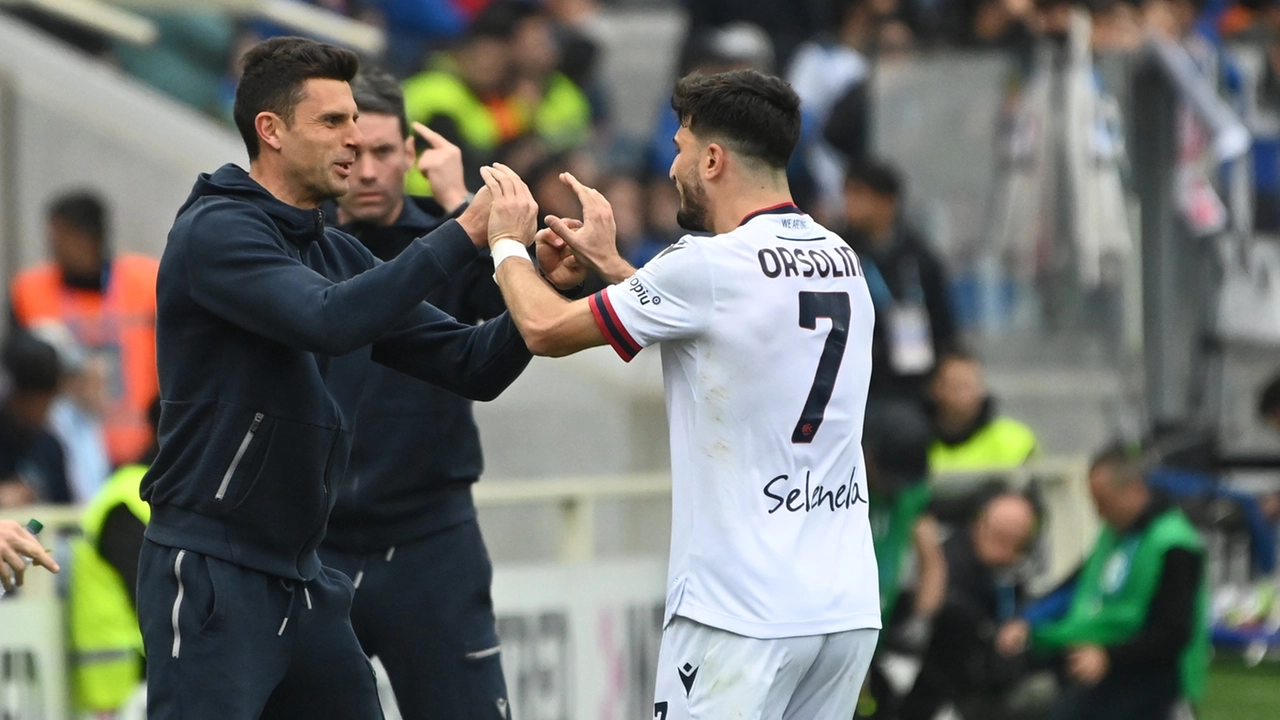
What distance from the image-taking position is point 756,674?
500cm

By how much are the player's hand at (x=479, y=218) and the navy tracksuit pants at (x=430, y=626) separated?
55.9 inches

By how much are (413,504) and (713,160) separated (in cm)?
172

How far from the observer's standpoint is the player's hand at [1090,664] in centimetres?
922

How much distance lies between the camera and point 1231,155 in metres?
12.0

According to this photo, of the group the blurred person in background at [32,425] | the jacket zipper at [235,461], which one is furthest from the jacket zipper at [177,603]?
the blurred person in background at [32,425]

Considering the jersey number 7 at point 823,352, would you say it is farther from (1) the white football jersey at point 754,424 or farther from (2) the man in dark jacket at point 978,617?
(2) the man in dark jacket at point 978,617

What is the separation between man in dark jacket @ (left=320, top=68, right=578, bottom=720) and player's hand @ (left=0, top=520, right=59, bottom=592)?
1.47 meters

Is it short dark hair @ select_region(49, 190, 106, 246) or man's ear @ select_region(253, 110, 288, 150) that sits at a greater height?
man's ear @ select_region(253, 110, 288, 150)

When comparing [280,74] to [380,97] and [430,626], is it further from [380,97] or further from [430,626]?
[430,626]

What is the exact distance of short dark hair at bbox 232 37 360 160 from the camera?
5211mm

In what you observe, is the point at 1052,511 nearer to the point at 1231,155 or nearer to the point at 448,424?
the point at 1231,155

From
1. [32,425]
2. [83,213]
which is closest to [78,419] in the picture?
[32,425]

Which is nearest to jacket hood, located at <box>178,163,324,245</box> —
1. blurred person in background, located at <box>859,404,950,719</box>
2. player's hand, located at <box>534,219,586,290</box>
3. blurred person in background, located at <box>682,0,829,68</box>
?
player's hand, located at <box>534,219,586,290</box>

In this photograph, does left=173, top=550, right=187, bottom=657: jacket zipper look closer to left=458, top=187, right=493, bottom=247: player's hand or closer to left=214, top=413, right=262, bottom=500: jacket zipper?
left=214, top=413, right=262, bottom=500: jacket zipper
